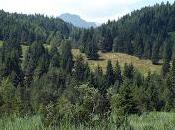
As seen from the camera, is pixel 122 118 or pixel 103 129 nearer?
pixel 103 129

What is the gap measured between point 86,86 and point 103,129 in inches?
180

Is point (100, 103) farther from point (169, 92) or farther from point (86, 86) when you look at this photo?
point (169, 92)

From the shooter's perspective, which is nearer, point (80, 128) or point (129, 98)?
point (80, 128)

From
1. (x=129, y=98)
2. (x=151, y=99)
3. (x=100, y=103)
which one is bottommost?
(x=151, y=99)

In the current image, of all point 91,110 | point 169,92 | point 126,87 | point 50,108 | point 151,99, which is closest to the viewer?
point 50,108

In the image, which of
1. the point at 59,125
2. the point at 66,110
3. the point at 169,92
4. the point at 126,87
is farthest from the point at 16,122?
the point at 169,92

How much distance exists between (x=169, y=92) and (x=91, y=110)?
173 meters

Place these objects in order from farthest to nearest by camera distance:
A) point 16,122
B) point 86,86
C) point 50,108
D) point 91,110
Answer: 1. point 86,86
2. point 91,110
3. point 50,108
4. point 16,122

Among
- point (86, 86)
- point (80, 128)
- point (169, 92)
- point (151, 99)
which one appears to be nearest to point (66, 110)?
point (86, 86)

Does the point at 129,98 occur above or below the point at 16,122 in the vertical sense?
below

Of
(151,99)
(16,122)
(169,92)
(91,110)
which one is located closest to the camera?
(16,122)

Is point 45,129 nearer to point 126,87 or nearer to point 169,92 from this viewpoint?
point 126,87

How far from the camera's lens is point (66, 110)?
424 inches

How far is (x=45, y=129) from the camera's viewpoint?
789cm
